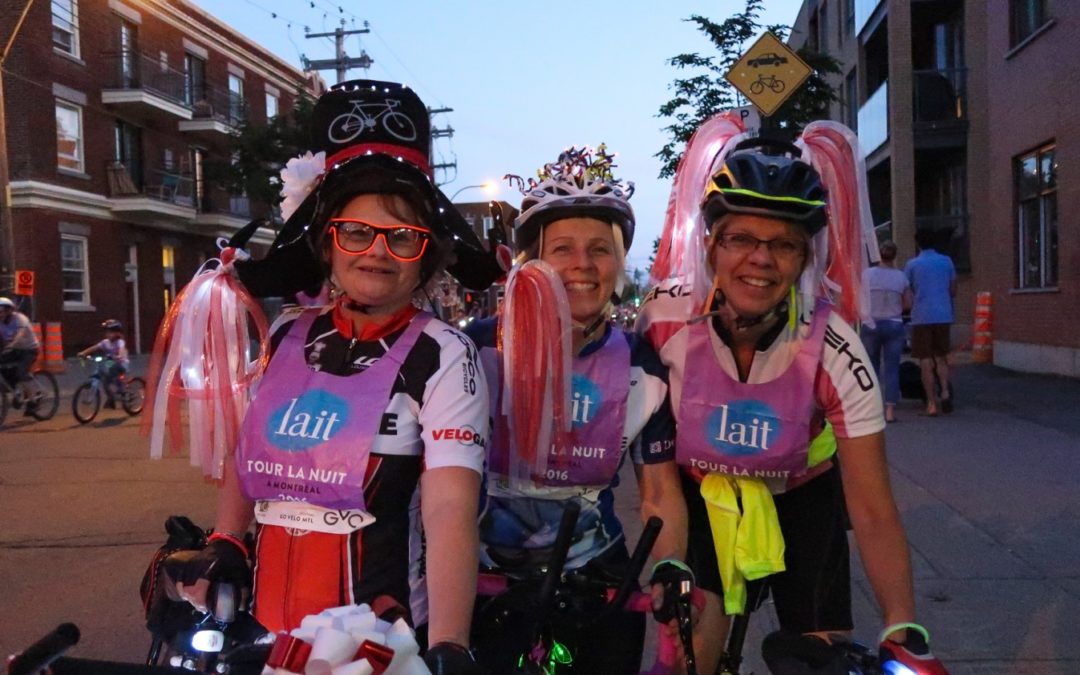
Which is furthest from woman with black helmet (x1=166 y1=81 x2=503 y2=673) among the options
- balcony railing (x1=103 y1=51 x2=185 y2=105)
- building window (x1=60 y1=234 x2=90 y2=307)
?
balcony railing (x1=103 y1=51 x2=185 y2=105)

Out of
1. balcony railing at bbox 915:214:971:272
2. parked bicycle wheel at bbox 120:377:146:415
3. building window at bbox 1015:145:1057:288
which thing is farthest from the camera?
balcony railing at bbox 915:214:971:272

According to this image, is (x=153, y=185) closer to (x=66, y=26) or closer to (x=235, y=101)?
(x=66, y=26)

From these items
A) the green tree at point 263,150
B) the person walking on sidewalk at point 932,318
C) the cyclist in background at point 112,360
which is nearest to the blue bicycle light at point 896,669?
the person walking on sidewalk at point 932,318

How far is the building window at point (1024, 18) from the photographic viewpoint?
1462 cm

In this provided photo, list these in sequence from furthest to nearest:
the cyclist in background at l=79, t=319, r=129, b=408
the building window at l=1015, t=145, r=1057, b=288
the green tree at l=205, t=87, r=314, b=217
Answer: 1. the green tree at l=205, t=87, r=314, b=217
2. the building window at l=1015, t=145, r=1057, b=288
3. the cyclist in background at l=79, t=319, r=129, b=408

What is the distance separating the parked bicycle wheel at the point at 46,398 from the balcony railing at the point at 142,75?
16.2 metres

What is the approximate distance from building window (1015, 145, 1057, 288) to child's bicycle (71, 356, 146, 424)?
13.7 metres

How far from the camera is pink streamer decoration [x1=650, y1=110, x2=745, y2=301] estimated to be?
2.75 meters

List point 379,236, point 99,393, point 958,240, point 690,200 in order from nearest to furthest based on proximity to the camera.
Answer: point 379,236, point 690,200, point 99,393, point 958,240

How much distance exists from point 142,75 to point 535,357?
99.2 ft

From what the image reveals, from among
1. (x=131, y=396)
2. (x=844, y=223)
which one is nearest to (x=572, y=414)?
(x=844, y=223)

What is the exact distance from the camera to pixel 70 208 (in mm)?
25422

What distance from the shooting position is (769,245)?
2430 mm

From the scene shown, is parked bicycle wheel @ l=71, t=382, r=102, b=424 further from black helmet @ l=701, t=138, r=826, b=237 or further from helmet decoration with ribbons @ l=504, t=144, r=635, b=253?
black helmet @ l=701, t=138, r=826, b=237
